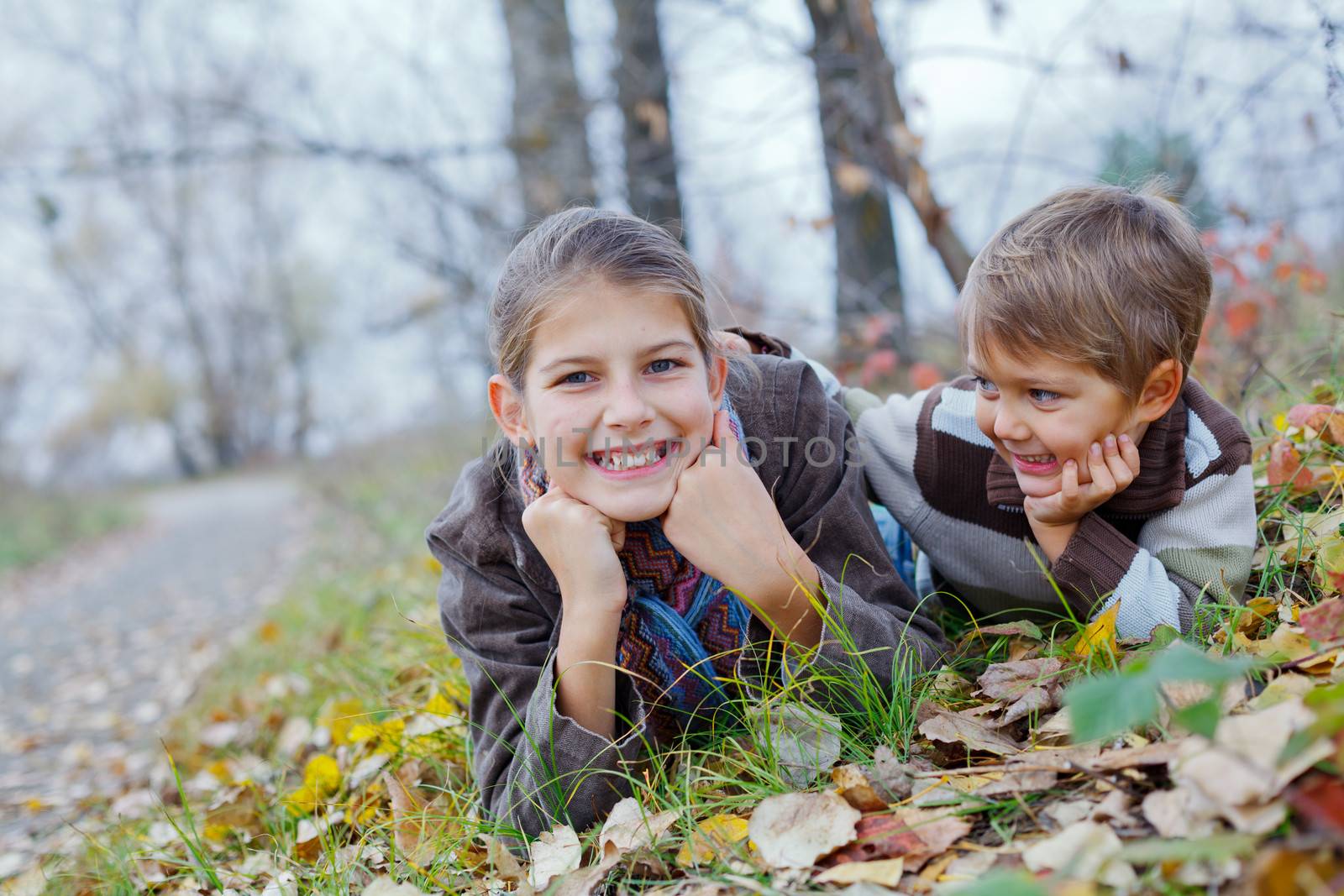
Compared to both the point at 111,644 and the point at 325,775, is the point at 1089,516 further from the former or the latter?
the point at 111,644

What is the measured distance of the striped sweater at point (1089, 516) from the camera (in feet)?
6.03

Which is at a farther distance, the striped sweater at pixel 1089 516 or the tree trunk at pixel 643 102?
the tree trunk at pixel 643 102

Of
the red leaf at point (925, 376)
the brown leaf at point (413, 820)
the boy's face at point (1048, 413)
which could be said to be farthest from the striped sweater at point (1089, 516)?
the red leaf at point (925, 376)

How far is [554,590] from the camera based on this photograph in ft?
6.64

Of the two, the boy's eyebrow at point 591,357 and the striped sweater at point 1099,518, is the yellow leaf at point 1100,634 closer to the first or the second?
the striped sweater at point 1099,518

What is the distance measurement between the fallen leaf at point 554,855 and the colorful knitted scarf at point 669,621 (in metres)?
0.32

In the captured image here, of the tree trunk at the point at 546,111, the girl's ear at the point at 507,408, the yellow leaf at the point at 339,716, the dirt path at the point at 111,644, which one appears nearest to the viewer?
the girl's ear at the point at 507,408

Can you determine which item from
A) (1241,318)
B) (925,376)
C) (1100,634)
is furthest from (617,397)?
(1241,318)

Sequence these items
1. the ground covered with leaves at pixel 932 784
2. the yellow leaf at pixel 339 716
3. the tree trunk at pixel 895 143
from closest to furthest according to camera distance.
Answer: the ground covered with leaves at pixel 932 784 → the yellow leaf at pixel 339 716 → the tree trunk at pixel 895 143

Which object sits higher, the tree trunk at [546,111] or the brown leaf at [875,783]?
the tree trunk at [546,111]

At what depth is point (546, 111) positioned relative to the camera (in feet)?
17.2

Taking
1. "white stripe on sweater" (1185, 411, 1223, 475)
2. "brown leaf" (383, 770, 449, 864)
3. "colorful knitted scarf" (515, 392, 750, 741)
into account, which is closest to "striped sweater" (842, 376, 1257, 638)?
"white stripe on sweater" (1185, 411, 1223, 475)

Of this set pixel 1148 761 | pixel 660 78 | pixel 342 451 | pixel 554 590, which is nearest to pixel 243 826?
pixel 554 590

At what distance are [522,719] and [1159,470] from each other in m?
1.44
